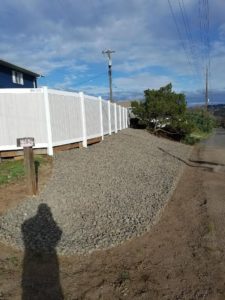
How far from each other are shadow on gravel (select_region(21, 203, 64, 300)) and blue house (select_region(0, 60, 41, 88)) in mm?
15040

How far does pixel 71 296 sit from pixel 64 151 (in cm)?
710

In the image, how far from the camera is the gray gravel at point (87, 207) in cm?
571

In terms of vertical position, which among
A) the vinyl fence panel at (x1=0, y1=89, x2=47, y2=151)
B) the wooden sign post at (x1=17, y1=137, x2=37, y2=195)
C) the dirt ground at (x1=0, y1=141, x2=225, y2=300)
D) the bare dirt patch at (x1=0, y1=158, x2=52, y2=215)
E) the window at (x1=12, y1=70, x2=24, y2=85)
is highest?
the window at (x1=12, y1=70, x2=24, y2=85)

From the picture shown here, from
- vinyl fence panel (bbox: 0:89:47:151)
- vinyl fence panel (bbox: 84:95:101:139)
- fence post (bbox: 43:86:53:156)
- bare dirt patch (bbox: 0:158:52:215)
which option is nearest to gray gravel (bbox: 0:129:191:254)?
bare dirt patch (bbox: 0:158:52:215)

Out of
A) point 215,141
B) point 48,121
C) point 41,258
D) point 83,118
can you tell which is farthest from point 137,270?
point 215,141

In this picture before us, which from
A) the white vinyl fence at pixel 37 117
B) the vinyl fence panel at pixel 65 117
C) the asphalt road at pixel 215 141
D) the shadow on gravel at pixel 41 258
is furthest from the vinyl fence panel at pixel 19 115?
the asphalt road at pixel 215 141

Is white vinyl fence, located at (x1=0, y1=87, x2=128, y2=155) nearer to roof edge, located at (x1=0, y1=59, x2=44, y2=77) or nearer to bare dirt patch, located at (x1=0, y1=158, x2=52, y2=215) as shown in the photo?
bare dirt patch, located at (x1=0, y1=158, x2=52, y2=215)

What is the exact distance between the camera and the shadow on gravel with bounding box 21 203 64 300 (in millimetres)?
4254

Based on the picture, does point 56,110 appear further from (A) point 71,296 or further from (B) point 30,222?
(A) point 71,296

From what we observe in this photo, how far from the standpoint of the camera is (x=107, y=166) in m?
10.6

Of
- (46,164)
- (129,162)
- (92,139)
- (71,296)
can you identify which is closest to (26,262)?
(71,296)

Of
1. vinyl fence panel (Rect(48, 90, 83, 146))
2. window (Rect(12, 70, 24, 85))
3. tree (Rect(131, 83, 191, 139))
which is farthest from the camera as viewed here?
tree (Rect(131, 83, 191, 139))

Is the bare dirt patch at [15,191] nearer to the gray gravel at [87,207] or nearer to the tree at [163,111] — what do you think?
the gray gravel at [87,207]

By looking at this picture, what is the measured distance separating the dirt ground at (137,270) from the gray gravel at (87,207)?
313mm
